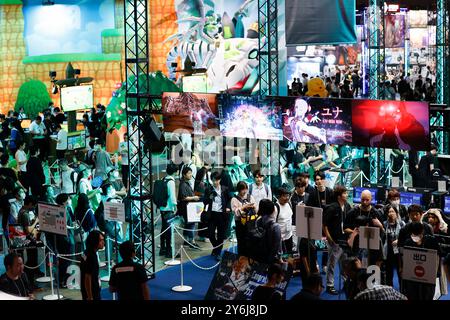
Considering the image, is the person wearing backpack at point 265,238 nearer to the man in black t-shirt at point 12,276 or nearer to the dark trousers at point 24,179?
the man in black t-shirt at point 12,276

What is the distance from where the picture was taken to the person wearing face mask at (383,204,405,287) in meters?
11.1

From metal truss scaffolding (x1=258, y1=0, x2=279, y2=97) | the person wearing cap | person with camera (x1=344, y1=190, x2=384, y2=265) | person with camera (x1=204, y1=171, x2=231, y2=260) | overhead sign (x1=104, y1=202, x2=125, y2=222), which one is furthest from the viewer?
metal truss scaffolding (x1=258, y1=0, x2=279, y2=97)

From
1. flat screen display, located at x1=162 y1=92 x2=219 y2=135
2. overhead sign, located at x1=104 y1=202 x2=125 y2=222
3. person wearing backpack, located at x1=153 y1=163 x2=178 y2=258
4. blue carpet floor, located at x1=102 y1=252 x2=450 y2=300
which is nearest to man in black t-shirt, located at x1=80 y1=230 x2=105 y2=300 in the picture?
blue carpet floor, located at x1=102 y1=252 x2=450 y2=300

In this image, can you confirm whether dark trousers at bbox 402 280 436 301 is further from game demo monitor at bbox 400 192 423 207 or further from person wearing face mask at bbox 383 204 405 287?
game demo monitor at bbox 400 192 423 207

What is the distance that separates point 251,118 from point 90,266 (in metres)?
4.94

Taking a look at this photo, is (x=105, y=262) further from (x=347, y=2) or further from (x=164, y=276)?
(x=347, y=2)

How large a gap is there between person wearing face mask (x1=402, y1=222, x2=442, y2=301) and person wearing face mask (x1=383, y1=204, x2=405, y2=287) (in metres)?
0.65

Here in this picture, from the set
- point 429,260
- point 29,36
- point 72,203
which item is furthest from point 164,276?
point 29,36

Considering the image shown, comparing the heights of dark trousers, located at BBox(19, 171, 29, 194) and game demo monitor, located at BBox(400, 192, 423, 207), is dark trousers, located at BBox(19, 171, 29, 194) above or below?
above

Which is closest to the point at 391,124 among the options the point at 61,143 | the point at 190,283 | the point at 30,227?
the point at 190,283

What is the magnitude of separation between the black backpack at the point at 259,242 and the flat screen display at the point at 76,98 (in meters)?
15.6

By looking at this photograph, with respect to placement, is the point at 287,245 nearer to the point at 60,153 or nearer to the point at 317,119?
the point at 317,119

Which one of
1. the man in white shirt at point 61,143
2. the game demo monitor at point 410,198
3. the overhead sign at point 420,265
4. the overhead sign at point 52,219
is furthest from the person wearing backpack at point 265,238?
the man in white shirt at point 61,143

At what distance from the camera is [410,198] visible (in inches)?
547
